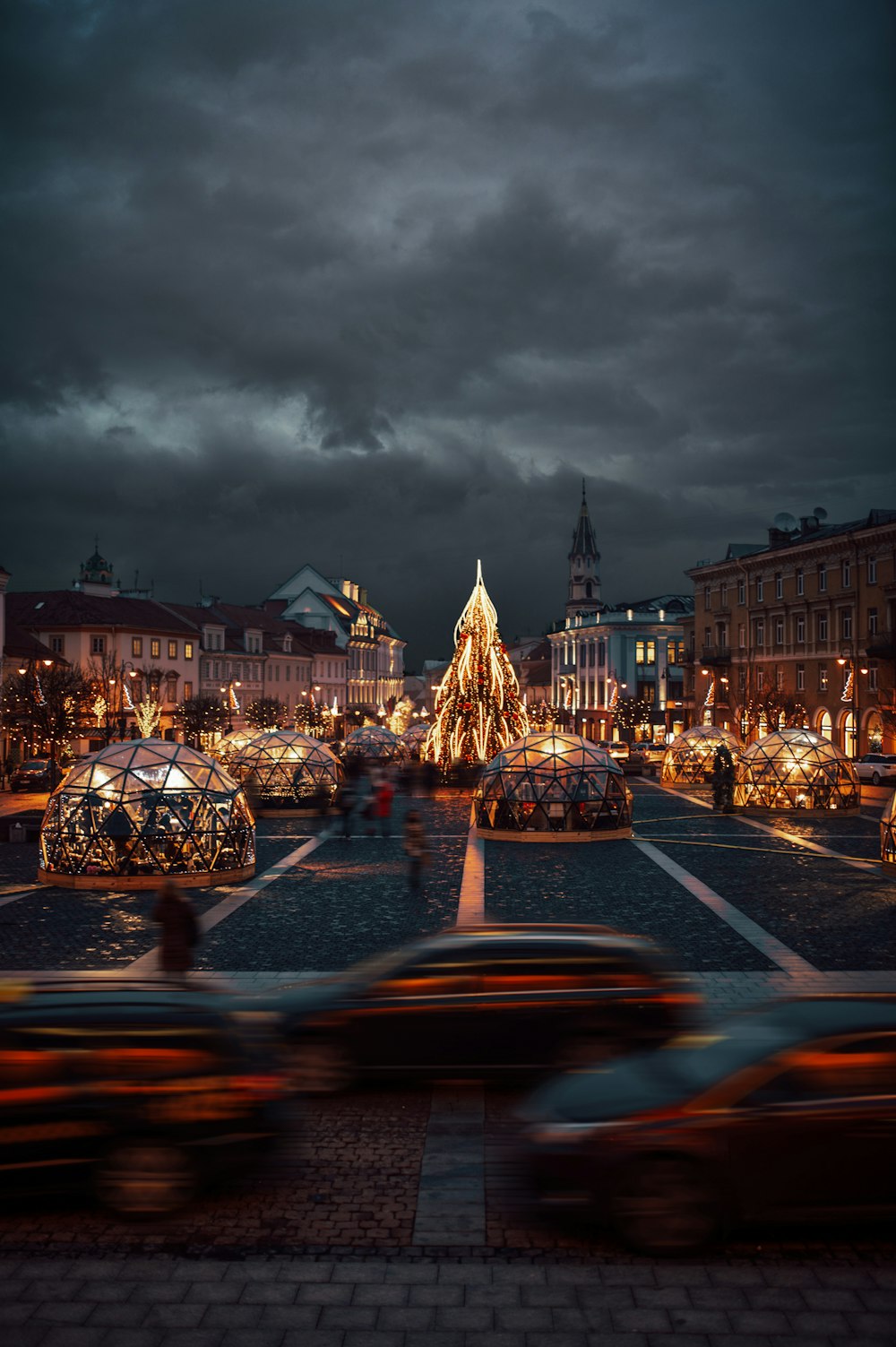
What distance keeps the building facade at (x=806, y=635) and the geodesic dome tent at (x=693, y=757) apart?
28.6 feet

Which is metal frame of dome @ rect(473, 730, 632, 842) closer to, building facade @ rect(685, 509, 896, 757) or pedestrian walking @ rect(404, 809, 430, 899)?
pedestrian walking @ rect(404, 809, 430, 899)

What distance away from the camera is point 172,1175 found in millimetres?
7430

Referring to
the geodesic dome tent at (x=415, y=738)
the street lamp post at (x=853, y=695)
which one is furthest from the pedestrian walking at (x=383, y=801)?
the street lamp post at (x=853, y=695)

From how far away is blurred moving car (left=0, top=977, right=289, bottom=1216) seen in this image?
7.33 metres

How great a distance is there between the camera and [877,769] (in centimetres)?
4469

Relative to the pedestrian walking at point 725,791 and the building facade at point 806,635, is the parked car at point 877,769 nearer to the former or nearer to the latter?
the building facade at point 806,635

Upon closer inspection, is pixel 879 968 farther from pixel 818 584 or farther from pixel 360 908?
pixel 818 584

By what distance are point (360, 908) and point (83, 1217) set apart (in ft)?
36.3

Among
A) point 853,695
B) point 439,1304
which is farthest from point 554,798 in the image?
point 853,695

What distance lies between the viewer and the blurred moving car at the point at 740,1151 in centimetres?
679

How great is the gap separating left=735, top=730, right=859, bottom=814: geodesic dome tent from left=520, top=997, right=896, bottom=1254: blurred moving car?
28130 millimetres

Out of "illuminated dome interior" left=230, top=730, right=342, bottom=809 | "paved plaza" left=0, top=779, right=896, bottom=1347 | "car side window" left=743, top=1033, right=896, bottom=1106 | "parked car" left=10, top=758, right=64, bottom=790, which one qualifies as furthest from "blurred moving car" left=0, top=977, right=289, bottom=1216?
"parked car" left=10, top=758, right=64, bottom=790

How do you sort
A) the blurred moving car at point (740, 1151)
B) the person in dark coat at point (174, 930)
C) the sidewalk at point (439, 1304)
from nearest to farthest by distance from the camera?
the sidewalk at point (439, 1304) → the blurred moving car at point (740, 1151) → the person in dark coat at point (174, 930)

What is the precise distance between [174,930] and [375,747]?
137 ft
